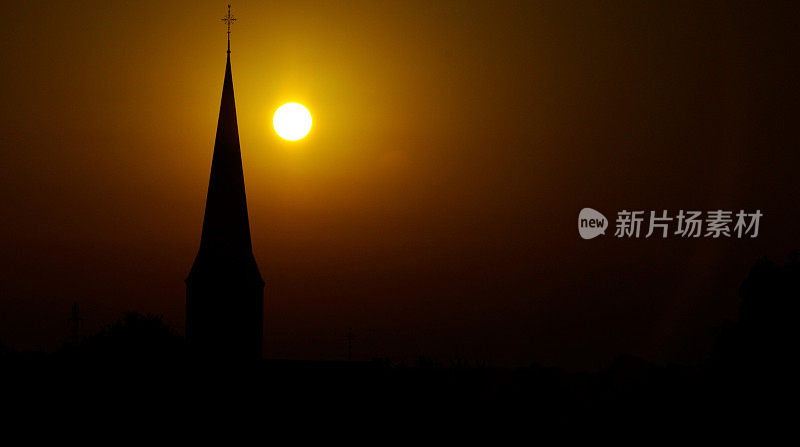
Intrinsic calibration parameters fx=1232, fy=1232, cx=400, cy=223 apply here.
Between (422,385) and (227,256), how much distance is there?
27390 mm

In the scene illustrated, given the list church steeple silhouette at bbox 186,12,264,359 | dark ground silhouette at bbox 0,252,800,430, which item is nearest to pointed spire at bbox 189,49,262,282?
church steeple silhouette at bbox 186,12,264,359

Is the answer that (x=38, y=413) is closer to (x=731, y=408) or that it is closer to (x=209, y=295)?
(x=731, y=408)

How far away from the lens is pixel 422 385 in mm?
34938

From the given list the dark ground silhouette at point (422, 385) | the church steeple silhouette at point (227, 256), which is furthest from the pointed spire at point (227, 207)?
the dark ground silhouette at point (422, 385)

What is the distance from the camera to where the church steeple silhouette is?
197 feet

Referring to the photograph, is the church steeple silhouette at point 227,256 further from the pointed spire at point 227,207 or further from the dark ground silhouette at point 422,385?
the dark ground silhouette at point 422,385

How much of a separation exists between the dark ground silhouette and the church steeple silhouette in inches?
832

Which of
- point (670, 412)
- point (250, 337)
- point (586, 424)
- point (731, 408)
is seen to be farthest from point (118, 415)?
point (250, 337)

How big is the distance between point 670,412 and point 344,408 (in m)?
8.70

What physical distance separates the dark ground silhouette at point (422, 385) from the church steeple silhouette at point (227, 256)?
69.3 feet

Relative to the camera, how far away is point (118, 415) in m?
31.4

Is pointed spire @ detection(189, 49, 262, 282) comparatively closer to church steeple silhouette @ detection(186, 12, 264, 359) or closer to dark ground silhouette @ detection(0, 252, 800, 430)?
church steeple silhouette @ detection(186, 12, 264, 359)

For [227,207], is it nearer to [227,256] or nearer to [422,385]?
[227,256]

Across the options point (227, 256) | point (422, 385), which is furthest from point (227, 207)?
point (422, 385)
